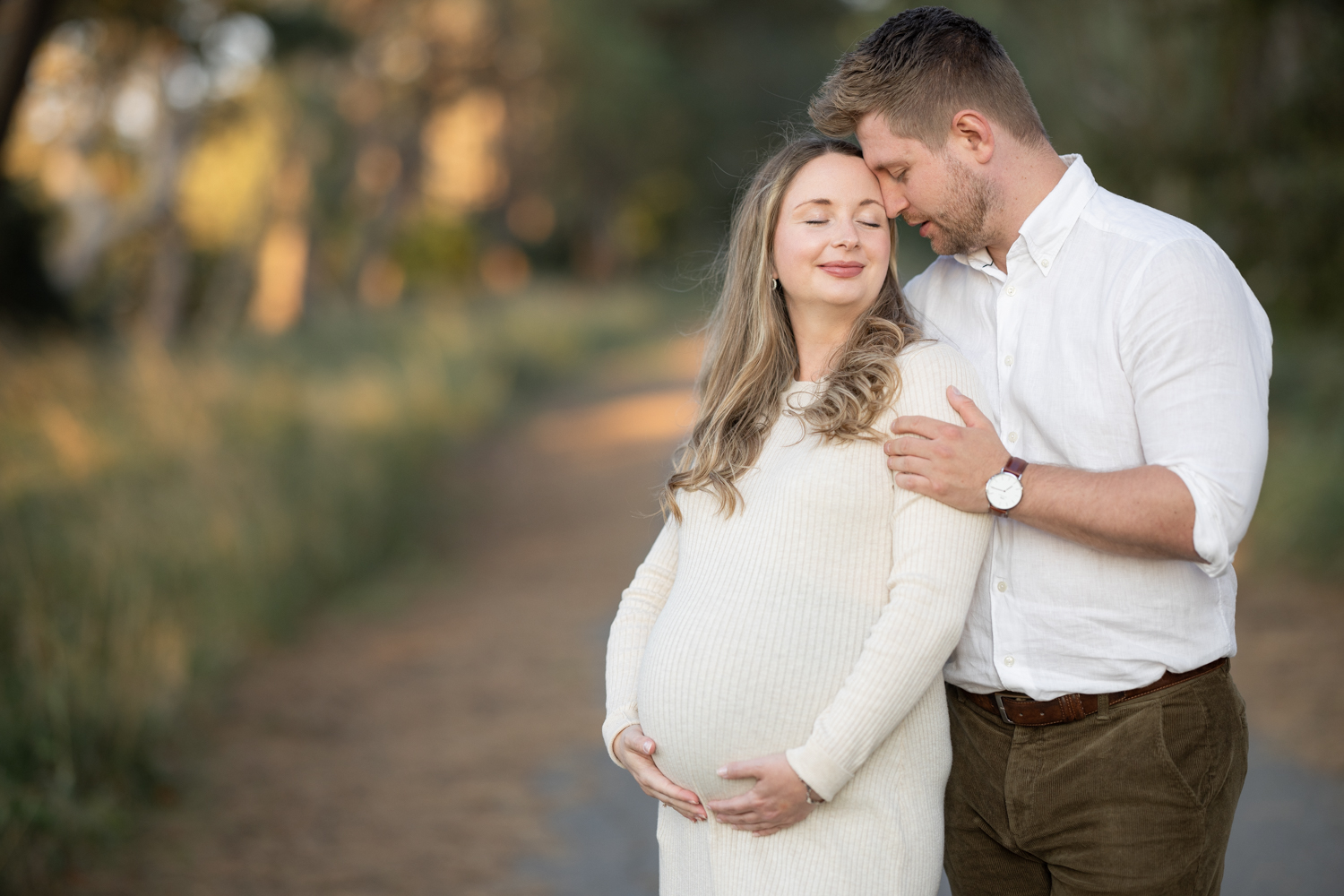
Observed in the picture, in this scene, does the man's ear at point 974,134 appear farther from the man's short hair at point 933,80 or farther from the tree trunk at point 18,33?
the tree trunk at point 18,33

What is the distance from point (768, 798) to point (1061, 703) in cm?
57

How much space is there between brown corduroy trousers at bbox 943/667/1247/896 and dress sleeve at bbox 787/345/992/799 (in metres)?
0.34

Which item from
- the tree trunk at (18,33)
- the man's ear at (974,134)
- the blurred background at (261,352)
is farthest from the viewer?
the tree trunk at (18,33)

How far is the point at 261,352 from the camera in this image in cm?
1164

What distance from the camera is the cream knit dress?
6.50ft

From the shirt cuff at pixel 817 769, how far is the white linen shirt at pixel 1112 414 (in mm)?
404

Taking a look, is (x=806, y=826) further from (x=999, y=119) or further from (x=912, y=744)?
(x=999, y=119)

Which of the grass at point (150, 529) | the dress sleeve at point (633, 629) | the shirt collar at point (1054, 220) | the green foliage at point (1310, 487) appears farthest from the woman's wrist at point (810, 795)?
the green foliage at point (1310, 487)

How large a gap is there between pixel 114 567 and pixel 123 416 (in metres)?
2.35

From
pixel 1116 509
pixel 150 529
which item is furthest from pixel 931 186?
pixel 150 529

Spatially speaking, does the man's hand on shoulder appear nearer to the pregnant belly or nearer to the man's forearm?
the man's forearm

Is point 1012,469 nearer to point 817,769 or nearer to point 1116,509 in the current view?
point 1116,509

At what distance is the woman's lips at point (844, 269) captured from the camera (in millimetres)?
2252

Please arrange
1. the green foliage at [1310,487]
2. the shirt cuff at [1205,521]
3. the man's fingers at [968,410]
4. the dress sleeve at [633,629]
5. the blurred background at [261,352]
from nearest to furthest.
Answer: the shirt cuff at [1205,521], the man's fingers at [968,410], the dress sleeve at [633,629], the blurred background at [261,352], the green foliage at [1310,487]
